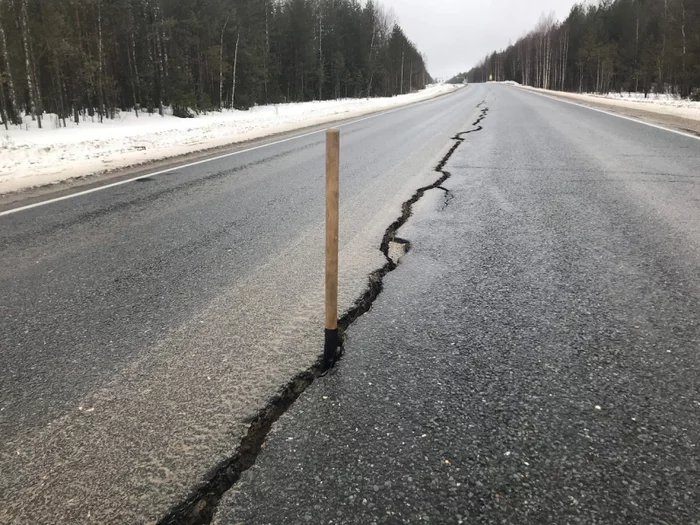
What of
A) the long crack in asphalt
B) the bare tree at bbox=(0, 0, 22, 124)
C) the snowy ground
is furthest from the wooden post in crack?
the bare tree at bbox=(0, 0, 22, 124)

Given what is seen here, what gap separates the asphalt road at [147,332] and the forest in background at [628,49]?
3905cm

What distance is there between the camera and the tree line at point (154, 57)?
2562 centimetres

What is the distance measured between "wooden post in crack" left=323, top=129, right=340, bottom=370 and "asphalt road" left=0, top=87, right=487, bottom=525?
16 centimetres

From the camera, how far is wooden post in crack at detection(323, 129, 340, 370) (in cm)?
197

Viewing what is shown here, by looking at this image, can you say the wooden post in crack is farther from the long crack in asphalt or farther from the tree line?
the tree line

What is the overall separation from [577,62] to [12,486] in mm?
87505

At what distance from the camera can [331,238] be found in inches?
80.4

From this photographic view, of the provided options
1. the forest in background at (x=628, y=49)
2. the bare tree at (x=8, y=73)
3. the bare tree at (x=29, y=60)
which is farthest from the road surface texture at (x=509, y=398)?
the forest in background at (x=628, y=49)

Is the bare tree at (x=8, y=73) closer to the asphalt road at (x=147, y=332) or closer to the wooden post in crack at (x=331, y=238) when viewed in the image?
the asphalt road at (x=147, y=332)

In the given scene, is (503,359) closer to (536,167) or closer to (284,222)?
(284,222)

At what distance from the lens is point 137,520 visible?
1402 mm

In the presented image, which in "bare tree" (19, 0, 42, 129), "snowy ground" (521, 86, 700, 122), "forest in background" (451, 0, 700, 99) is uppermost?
"forest in background" (451, 0, 700, 99)

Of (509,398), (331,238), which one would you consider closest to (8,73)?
(331,238)

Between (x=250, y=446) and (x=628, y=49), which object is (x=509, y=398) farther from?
(x=628, y=49)
